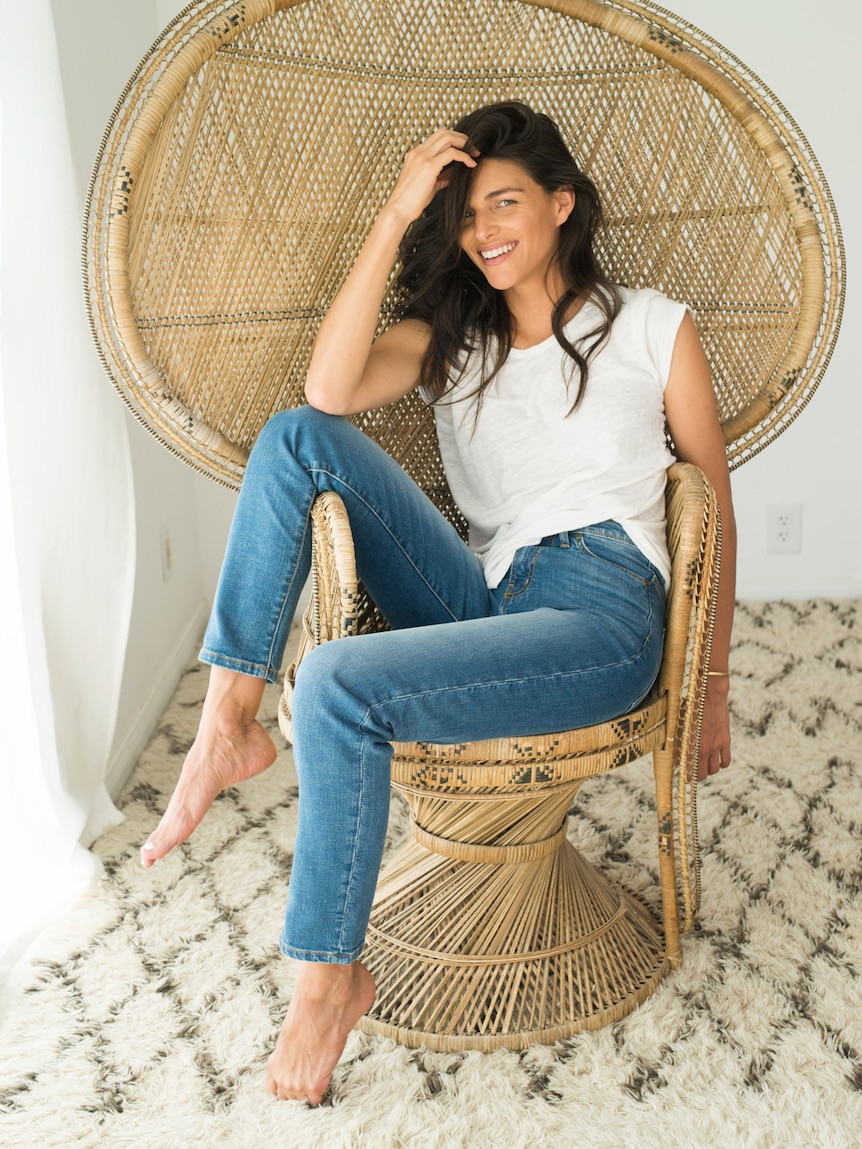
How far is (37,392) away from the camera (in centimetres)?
161

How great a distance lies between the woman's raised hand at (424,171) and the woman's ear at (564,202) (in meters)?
0.16

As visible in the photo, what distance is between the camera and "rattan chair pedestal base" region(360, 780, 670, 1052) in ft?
4.60

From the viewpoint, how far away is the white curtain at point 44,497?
1540 millimetres

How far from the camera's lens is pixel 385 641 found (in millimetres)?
1267

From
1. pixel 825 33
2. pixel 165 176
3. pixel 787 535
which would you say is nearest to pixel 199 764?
pixel 165 176

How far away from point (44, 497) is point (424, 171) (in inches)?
28.0

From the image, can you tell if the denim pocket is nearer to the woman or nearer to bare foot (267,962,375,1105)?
the woman

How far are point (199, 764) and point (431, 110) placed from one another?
1.05 meters

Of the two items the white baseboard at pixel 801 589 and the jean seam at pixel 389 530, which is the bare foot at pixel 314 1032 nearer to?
the jean seam at pixel 389 530

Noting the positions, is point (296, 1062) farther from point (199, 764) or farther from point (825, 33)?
point (825, 33)

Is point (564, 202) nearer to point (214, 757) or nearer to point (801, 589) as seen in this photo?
point (214, 757)

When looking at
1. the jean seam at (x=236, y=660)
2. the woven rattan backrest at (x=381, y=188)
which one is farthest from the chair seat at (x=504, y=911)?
the woven rattan backrest at (x=381, y=188)

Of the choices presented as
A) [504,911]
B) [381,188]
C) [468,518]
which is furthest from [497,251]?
[504,911]

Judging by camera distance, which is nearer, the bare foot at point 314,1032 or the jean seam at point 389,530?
the bare foot at point 314,1032
